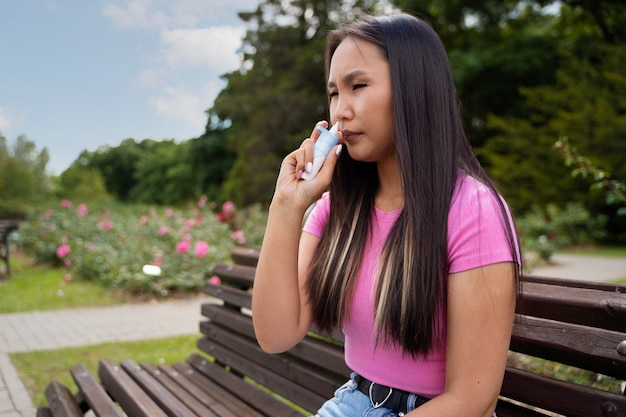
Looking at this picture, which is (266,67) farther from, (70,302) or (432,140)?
(432,140)

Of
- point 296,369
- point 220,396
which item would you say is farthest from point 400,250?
point 220,396

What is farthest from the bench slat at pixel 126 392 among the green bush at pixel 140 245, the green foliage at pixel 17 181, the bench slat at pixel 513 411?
the green foliage at pixel 17 181

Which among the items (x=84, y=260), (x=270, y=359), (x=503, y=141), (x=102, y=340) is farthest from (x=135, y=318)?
(x=503, y=141)

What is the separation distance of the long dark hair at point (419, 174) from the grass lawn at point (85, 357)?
333cm

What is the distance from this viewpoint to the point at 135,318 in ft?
20.8

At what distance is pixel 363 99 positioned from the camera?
1426 millimetres

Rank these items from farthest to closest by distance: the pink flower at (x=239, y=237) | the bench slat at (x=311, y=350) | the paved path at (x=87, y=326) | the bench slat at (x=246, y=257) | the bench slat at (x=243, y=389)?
the pink flower at (x=239, y=237) → the paved path at (x=87, y=326) → the bench slat at (x=246, y=257) → the bench slat at (x=243, y=389) → the bench slat at (x=311, y=350)

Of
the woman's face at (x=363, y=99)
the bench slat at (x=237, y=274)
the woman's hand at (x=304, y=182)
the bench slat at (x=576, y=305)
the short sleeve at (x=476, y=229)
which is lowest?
the bench slat at (x=237, y=274)

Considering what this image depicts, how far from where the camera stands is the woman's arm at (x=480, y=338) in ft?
4.07

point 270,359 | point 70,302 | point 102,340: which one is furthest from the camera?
point 70,302

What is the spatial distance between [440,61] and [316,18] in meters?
27.0

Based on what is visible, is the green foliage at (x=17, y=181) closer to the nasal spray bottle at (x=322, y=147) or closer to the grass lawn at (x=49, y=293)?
the grass lawn at (x=49, y=293)

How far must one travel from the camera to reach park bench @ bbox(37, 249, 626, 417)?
1.34 metres

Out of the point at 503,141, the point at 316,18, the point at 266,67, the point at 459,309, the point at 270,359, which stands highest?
the point at 316,18
